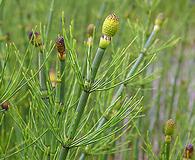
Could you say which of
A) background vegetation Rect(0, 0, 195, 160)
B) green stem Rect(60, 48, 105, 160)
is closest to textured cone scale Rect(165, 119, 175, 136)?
background vegetation Rect(0, 0, 195, 160)

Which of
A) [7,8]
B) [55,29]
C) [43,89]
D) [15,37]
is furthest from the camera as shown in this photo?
[7,8]

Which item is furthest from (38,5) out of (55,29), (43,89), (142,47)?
(43,89)

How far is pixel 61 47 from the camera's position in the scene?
120 centimetres

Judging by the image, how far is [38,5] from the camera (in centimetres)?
291

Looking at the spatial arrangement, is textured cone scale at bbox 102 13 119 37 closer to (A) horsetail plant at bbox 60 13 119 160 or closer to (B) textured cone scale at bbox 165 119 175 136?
(A) horsetail plant at bbox 60 13 119 160

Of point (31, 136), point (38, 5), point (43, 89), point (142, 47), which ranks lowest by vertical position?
point (31, 136)

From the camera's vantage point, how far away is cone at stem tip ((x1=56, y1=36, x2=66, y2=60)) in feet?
3.87

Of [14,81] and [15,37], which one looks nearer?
[14,81]

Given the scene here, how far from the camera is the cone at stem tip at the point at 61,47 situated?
1180mm

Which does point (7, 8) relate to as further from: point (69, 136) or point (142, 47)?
point (69, 136)

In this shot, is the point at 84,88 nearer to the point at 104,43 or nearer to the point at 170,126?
the point at 104,43

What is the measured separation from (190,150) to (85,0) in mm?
2310

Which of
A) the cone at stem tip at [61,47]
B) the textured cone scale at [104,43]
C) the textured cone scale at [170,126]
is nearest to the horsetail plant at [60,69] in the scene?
the cone at stem tip at [61,47]

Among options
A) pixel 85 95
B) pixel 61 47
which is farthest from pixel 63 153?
pixel 61 47
